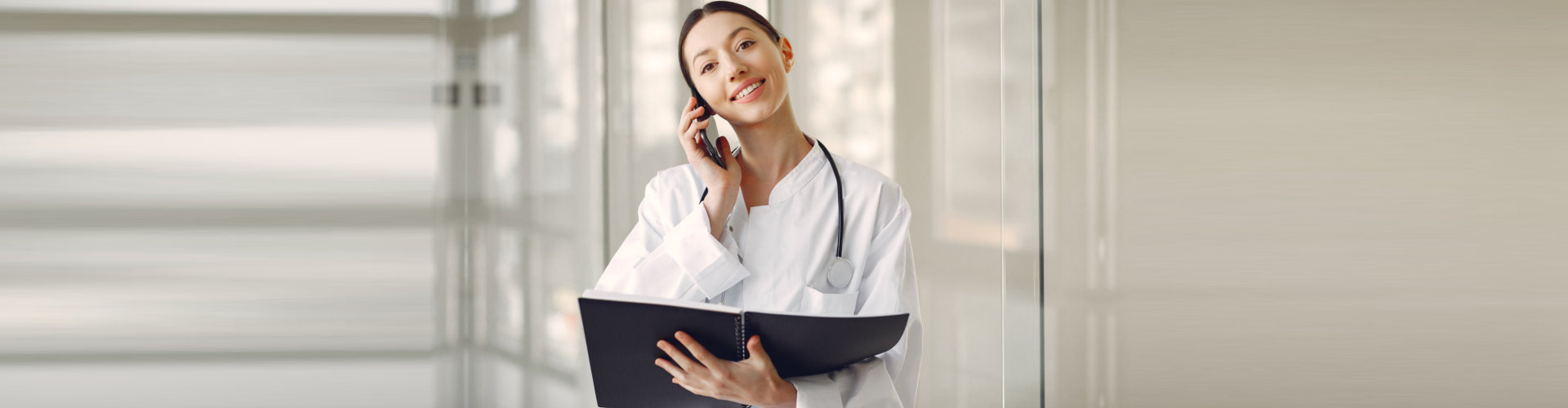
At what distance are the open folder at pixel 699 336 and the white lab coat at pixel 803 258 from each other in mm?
52

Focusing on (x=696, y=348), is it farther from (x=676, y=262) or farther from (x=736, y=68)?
(x=736, y=68)

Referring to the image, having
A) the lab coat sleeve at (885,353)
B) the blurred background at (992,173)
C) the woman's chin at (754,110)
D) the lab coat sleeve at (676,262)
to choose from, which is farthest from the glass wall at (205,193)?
the lab coat sleeve at (885,353)

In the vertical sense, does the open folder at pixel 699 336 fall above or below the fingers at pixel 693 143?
below

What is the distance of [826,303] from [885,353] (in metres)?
0.13

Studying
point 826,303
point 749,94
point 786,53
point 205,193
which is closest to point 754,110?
point 749,94

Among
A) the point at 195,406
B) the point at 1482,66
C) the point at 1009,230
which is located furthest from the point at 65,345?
the point at 1482,66

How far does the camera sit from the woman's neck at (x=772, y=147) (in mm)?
1228

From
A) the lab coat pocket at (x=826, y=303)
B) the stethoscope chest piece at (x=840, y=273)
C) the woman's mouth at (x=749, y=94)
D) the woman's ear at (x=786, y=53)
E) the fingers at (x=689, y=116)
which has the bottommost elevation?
the lab coat pocket at (x=826, y=303)

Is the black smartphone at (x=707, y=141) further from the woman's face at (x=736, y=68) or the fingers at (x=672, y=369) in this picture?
the fingers at (x=672, y=369)

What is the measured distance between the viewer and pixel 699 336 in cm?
106

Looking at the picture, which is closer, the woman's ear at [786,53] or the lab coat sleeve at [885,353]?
the lab coat sleeve at [885,353]

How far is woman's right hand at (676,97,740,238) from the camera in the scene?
1.17 m

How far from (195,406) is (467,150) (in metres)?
1.21

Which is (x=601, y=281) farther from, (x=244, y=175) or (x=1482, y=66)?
(x=244, y=175)
